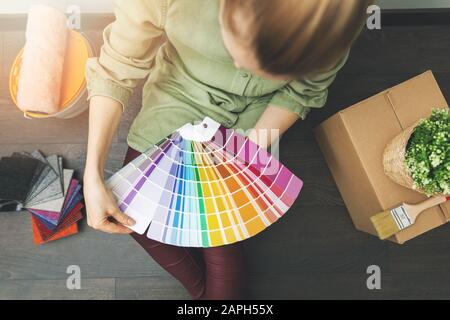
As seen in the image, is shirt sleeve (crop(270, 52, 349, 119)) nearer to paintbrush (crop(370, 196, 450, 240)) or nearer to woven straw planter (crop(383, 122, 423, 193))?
woven straw planter (crop(383, 122, 423, 193))

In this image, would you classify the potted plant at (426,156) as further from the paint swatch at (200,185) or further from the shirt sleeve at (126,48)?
the shirt sleeve at (126,48)

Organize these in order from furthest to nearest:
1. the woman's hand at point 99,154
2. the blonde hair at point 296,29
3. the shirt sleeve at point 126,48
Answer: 1. the woman's hand at point 99,154
2. the shirt sleeve at point 126,48
3. the blonde hair at point 296,29

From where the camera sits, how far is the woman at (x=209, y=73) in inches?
18.5

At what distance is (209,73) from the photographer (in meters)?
0.83

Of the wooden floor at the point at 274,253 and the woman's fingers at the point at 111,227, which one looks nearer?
the woman's fingers at the point at 111,227

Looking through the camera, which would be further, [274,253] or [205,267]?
[274,253]

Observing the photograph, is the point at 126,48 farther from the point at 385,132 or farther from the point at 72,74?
the point at 385,132

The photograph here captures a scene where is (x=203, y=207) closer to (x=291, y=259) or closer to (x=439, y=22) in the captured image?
(x=291, y=259)

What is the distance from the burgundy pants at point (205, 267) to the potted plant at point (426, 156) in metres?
0.44

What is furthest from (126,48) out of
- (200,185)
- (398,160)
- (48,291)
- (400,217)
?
Answer: (48,291)

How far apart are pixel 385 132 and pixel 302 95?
0.25 meters

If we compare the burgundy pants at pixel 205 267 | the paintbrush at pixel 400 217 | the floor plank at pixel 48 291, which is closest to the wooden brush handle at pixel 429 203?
the paintbrush at pixel 400 217

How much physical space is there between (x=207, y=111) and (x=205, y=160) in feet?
0.40

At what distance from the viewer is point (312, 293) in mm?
1288
